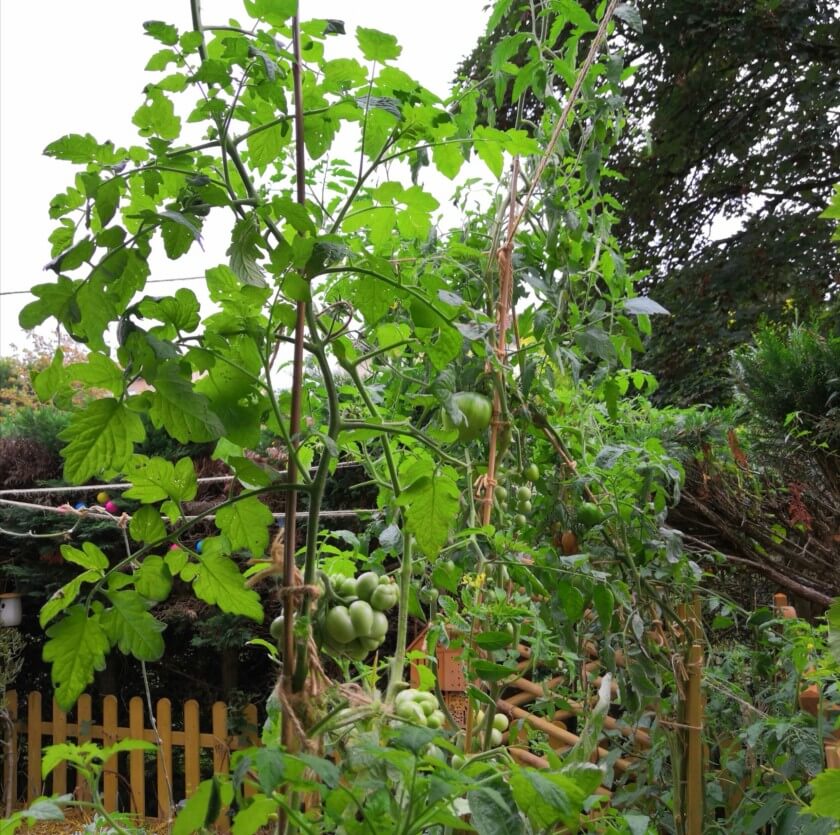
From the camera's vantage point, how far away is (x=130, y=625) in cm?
62

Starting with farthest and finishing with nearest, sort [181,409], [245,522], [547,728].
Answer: [547,728]
[245,522]
[181,409]

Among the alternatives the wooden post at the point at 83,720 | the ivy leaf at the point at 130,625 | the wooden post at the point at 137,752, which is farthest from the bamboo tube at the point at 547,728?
the wooden post at the point at 83,720

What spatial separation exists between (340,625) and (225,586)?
0.34ft

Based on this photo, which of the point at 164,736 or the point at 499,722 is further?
the point at 164,736

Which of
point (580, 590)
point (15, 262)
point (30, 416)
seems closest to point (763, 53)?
point (30, 416)

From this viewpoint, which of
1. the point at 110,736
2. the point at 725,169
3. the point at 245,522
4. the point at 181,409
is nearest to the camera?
the point at 181,409

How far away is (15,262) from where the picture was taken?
27.3 feet

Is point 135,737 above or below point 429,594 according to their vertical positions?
below

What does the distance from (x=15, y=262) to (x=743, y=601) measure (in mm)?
8069

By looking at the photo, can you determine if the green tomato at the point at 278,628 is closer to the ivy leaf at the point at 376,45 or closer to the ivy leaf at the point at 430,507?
the ivy leaf at the point at 430,507

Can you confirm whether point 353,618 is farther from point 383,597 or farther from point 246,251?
point 246,251

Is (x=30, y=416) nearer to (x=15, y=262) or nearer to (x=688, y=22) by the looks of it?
(x=15, y=262)

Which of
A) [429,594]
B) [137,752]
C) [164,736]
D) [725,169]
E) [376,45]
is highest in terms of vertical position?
[725,169]

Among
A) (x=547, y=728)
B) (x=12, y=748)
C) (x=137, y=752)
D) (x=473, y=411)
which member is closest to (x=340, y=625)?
(x=473, y=411)
